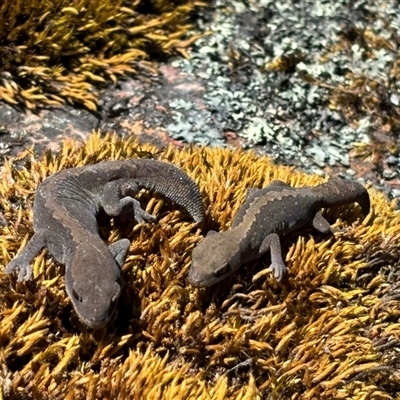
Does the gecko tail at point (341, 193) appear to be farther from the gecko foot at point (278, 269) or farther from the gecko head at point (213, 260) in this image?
the gecko head at point (213, 260)

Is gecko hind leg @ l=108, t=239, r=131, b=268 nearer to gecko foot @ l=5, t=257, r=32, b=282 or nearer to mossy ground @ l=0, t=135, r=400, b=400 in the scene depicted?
mossy ground @ l=0, t=135, r=400, b=400

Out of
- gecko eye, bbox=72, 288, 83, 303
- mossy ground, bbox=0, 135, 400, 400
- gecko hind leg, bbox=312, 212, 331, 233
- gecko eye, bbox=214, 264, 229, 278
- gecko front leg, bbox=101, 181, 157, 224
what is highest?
gecko eye, bbox=72, 288, 83, 303

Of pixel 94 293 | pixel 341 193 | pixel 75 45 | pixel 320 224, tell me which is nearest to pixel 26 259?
pixel 94 293

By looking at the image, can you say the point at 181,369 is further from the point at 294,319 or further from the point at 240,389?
the point at 294,319

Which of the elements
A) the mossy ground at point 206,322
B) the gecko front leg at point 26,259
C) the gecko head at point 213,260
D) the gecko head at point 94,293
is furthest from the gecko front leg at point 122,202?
the gecko head at point 94,293

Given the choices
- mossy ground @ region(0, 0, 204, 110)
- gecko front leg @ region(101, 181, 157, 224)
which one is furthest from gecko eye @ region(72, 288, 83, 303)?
mossy ground @ region(0, 0, 204, 110)
